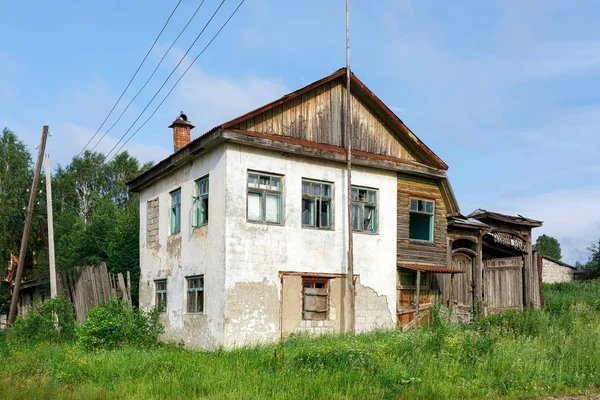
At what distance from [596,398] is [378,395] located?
349 centimetres

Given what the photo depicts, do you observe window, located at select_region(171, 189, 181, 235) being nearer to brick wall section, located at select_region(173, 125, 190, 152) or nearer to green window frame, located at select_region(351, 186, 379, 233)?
brick wall section, located at select_region(173, 125, 190, 152)

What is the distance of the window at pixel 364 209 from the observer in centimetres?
1739

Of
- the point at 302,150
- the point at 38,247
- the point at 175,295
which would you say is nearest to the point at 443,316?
the point at 302,150

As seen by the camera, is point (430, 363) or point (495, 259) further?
point (495, 259)

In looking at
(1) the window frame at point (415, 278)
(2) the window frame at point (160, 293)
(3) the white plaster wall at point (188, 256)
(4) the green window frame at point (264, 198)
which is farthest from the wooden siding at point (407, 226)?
(2) the window frame at point (160, 293)

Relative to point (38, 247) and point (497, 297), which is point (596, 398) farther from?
point (38, 247)

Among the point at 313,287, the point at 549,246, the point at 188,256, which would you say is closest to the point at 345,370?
the point at 313,287

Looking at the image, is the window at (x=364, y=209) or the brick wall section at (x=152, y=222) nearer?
the window at (x=364, y=209)

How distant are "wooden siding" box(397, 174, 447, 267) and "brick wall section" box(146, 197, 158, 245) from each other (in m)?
7.41

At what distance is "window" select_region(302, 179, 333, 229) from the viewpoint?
16516mm

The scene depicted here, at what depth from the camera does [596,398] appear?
9.91 meters

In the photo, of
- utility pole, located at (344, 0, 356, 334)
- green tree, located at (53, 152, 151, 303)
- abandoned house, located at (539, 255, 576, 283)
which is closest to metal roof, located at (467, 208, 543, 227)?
utility pole, located at (344, 0, 356, 334)

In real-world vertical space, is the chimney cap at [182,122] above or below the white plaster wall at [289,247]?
above

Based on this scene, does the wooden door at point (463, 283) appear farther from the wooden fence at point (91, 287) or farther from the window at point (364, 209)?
the wooden fence at point (91, 287)
